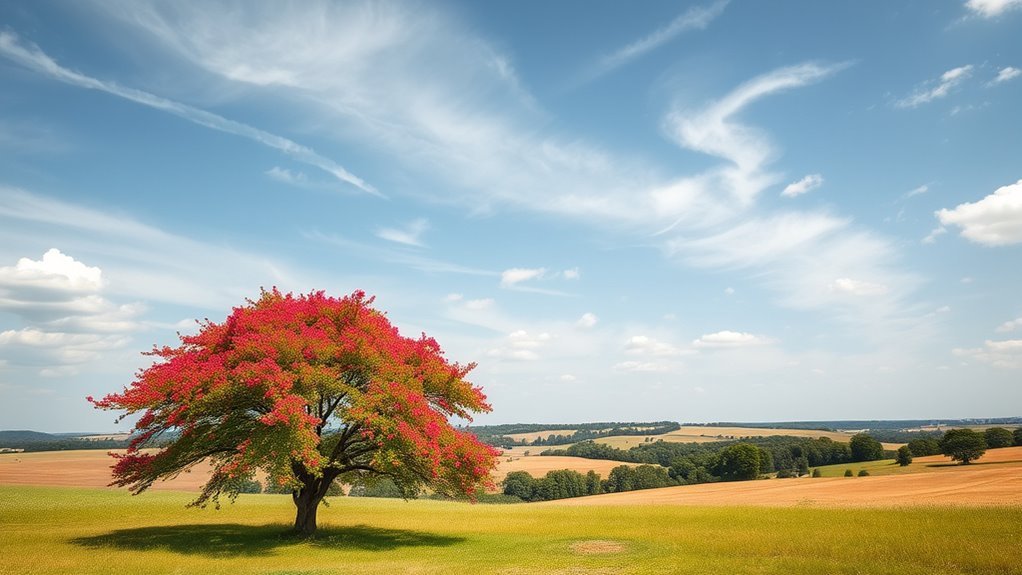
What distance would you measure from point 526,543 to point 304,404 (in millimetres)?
13436

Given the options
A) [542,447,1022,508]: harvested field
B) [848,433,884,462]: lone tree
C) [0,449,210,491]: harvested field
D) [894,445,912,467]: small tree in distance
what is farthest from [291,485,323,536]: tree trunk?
[848,433,884,462]: lone tree

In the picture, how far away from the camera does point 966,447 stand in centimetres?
7781

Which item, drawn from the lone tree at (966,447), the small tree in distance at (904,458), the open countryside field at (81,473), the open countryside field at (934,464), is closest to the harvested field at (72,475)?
the open countryside field at (81,473)

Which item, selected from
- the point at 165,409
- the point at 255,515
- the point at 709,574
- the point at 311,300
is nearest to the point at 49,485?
the point at 255,515

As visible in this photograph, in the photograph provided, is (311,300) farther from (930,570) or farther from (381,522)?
(930,570)

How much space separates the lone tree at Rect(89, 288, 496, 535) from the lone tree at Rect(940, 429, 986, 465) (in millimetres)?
83133

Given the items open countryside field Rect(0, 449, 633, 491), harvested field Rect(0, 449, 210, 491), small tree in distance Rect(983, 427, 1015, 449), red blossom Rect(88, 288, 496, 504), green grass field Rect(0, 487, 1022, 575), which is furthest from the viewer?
small tree in distance Rect(983, 427, 1015, 449)

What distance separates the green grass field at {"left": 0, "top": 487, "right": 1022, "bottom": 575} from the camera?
65.7 feet

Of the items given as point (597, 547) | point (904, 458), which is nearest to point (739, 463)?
point (904, 458)

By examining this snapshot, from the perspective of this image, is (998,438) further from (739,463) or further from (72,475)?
(72,475)

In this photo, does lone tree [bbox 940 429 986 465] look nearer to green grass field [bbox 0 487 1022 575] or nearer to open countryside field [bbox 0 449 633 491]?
green grass field [bbox 0 487 1022 575]

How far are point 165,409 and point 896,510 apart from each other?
140 feet

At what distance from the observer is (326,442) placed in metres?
31.7

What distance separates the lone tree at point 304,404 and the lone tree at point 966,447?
83.1m
